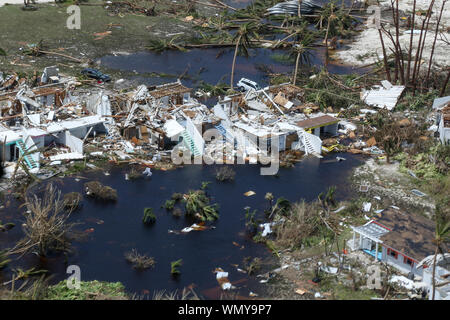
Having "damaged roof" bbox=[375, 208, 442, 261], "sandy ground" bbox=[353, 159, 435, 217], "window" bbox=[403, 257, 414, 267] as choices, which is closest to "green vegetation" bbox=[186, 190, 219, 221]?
"damaged roof" bbox=[375, 208, 442, 261]

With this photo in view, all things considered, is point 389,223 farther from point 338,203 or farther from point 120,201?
point 120,201

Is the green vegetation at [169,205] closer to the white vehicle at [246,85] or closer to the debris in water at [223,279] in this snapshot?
the debris in water at [223,279]

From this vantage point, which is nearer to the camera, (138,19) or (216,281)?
(216,281)

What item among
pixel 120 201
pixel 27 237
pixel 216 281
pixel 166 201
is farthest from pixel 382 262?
pixel 27 237

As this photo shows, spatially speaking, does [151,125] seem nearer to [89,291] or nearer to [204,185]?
[204,185]

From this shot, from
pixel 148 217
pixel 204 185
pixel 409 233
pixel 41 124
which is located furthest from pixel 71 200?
pixel 409 233
